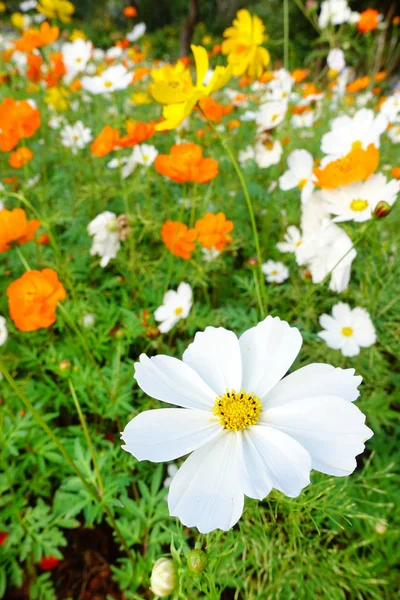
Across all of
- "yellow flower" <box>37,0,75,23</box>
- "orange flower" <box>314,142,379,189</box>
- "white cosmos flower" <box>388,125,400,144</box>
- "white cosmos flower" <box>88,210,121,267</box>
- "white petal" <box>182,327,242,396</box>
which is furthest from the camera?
"white cosmos flower" <box>388,125,400,144</box>

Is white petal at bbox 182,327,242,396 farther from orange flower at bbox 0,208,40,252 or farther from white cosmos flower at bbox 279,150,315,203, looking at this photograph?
white cosmos flower at bbox 279,150,315,203

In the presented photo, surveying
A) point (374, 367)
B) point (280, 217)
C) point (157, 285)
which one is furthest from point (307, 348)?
point (280, 217)

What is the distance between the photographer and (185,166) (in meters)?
0.95

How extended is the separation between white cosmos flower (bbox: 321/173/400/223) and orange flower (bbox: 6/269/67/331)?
21.6 inches

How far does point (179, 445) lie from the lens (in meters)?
0.42

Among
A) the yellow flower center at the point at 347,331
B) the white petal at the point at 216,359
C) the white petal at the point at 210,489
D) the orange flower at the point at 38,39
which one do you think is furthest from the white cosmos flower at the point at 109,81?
the white petal at the point at 210,489

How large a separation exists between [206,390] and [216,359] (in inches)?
1.5

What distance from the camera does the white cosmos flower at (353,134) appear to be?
0.86m

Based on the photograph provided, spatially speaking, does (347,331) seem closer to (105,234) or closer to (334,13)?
(105,234)

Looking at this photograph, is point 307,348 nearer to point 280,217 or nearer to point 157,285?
point 157,285

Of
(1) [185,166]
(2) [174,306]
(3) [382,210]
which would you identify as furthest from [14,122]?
(3) [382,210]

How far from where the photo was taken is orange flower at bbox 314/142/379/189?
0.74m

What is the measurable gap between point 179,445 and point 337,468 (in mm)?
152

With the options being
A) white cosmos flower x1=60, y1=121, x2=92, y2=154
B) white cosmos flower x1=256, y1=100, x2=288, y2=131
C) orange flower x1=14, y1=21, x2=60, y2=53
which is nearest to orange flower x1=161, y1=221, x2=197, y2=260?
white cosmos flower x1=256, y1=100, x2=288, y2=131
